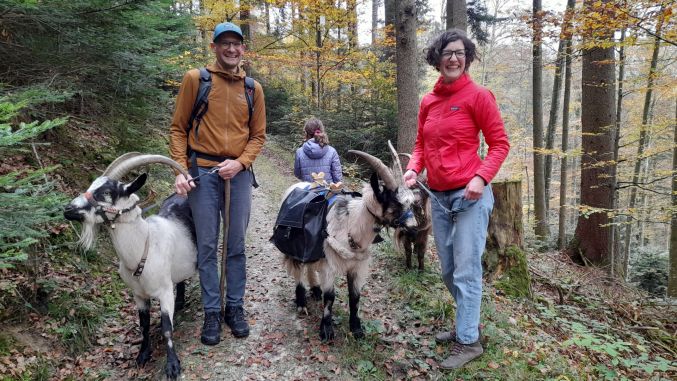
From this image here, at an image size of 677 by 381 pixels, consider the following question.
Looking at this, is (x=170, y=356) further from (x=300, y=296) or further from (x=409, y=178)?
(x=409, y=178)

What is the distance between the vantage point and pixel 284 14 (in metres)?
19.1

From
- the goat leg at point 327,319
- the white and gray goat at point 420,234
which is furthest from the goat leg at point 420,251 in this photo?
the goat leg at point 327,319

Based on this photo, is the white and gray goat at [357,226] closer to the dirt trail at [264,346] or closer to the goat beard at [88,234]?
the dirt trail at [264,346]

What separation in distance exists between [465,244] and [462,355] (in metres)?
1.01

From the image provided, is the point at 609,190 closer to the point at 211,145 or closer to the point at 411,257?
the point at 411,257

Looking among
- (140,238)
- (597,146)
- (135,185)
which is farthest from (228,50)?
(597,146)

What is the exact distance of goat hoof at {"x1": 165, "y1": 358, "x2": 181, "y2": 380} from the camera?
128 inches

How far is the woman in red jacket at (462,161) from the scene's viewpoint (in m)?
2.98

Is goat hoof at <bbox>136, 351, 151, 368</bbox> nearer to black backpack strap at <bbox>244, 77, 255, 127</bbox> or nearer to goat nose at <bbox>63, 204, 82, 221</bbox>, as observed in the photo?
goat nose at <bbox>63, 204, 82, 221</bbox>

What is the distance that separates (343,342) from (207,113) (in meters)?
2.61

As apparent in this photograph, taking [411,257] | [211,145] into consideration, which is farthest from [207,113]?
[411,257]

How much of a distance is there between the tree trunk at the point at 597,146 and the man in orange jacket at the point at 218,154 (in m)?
7.17

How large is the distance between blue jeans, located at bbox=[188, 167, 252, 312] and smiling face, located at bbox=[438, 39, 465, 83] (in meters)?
2.09

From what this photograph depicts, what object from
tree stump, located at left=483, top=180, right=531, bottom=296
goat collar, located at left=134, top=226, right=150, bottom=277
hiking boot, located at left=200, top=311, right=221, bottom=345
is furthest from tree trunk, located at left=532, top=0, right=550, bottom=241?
goat collar, located at left=134, top=226, right=150, bottom=277
